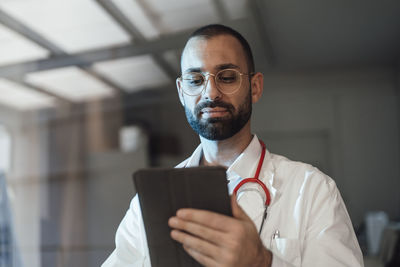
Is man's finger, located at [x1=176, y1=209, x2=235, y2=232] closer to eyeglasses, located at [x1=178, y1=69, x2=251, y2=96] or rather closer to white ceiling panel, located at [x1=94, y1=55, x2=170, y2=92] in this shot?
eyeglasses, located at [x1=178, y1=69, x2=251, y2=96]

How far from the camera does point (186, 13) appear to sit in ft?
4.07

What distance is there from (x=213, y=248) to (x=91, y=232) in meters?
1.37

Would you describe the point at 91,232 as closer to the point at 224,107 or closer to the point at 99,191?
the point at 99,191

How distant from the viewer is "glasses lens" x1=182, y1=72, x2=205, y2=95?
0.63 meters

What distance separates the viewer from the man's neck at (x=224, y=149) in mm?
677

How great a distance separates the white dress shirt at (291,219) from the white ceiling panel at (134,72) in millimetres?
828

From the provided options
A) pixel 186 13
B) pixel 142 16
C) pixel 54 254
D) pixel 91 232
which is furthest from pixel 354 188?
pixel 54 254

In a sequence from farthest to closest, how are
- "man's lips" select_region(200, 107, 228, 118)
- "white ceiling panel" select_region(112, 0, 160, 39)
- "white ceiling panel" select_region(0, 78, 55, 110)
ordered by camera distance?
"white ceiling panel" select_region(0, 78, 55, 110)
"white ceiling panel" select_region(112, 0, 160, 39)
"man's lips" select_region(200, 107, 228, 118)

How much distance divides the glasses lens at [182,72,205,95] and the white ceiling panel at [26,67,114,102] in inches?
46.9

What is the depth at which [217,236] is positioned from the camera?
Answer: 1.28 feet

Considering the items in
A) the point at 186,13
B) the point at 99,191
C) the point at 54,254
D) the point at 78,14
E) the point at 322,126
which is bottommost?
the point at 54,254

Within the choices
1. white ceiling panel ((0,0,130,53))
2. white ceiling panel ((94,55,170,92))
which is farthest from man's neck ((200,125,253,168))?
white ceiling panel ((0,0,130,53))

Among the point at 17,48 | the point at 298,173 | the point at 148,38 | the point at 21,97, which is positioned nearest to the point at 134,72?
the point at 148,38

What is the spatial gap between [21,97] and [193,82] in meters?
1.51
